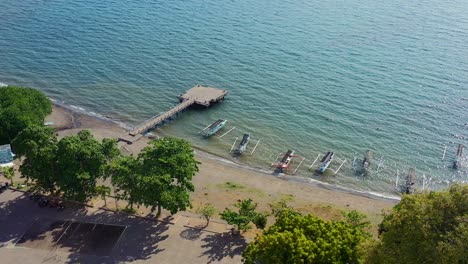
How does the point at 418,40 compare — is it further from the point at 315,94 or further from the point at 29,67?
the point at 29,67

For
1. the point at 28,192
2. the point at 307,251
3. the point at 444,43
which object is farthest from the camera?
the point at 444,43

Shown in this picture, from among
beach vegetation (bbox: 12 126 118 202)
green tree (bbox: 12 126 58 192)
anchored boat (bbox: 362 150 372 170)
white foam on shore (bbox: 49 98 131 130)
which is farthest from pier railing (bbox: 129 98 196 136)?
anchored boat (bbox: 362 150 372 170)

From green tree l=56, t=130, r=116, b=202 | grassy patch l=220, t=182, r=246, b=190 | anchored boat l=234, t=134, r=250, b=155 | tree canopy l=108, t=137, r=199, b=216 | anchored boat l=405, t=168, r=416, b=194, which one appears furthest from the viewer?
anchored boat l=234, t=134, r=250, b=155

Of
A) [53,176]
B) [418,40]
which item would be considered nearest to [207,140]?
[53,176]

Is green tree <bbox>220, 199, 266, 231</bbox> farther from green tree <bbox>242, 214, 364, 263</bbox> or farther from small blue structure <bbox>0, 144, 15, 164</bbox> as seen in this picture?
small blue structure <bbox>0, 144, 15, 164</bbox>

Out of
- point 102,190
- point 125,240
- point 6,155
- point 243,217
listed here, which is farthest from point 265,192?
point 6,155

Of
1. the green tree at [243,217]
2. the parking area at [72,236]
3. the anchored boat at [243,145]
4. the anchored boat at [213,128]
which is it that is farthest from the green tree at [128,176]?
the anchored boat at [213,128]

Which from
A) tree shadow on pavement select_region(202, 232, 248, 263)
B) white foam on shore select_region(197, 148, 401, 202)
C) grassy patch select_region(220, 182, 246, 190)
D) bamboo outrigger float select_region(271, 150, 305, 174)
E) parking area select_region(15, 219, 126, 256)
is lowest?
parking area select_region(15, 219, 126, 256)
